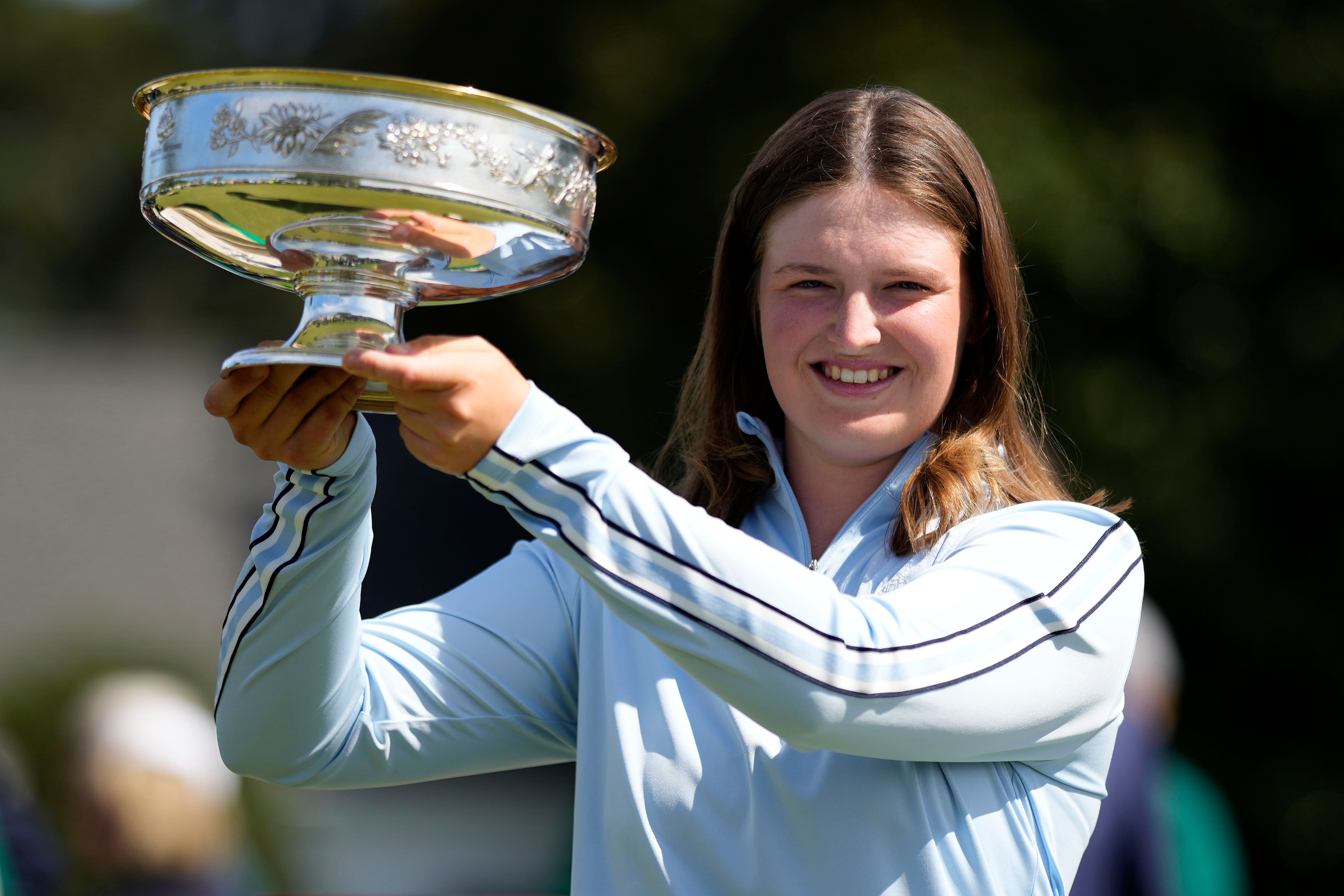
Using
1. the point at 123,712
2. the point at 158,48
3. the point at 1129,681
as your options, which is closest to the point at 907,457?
the point at 1129,681

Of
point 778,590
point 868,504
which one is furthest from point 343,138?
point 868,504

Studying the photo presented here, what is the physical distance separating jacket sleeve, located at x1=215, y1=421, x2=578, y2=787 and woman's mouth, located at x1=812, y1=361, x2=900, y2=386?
0.45 m

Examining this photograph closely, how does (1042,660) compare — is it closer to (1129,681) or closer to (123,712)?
(1129,681)

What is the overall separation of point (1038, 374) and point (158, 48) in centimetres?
533

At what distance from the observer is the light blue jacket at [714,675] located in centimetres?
118

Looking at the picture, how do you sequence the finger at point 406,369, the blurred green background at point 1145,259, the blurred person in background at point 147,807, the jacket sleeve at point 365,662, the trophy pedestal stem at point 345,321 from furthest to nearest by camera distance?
the blurred green background at point 1145,259, the blurred person in background at point 147,807, the jacket sleeve at point 365,662, the trophy pedestal stem at point 345,321, the finger at point 406,369

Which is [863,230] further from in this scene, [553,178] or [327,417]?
[327,417]

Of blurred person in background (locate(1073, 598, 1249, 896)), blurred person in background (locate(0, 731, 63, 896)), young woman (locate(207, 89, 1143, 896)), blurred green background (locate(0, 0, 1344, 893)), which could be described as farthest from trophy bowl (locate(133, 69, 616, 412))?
blurred green background (locate(0, 0, 1344, 893))

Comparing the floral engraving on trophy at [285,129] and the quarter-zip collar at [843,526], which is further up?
the floral engraving on trophy at [285,129]

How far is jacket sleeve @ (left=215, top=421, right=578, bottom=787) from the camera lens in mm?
1455

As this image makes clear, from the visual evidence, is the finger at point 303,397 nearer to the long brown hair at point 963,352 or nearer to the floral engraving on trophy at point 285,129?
the floral engraving on trophy at point 285,129

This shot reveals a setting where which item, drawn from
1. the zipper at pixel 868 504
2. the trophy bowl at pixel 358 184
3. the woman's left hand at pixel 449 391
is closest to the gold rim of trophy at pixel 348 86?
the trophy bowl at pixel 358 184

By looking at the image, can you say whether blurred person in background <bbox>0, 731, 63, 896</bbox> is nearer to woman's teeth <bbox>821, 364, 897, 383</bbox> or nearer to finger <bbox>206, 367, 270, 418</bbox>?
finger <bbox>206, 367, 270, 418</bbox>

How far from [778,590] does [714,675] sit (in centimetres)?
10
